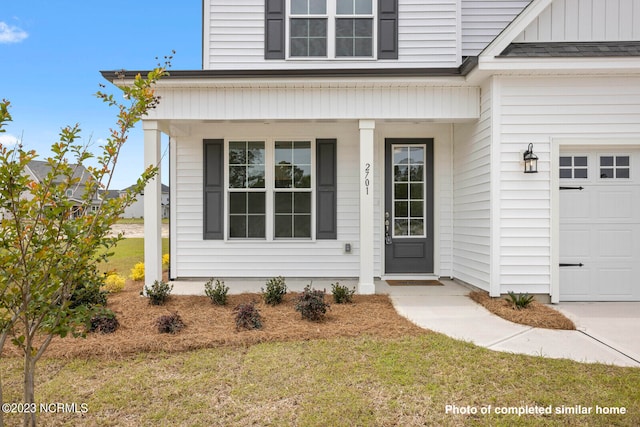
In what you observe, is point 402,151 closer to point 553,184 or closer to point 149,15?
point 553,184


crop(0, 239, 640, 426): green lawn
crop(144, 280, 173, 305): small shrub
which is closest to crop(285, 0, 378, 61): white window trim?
crop(144, 280, 173, 305): small shrub

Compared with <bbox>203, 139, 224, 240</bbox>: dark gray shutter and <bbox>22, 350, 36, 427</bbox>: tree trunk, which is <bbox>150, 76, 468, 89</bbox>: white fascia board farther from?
<bbox>22, 350, 36, 427</bbox>: tree trunk

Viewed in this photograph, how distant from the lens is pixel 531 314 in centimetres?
474

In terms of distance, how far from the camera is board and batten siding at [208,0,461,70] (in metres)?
7.26

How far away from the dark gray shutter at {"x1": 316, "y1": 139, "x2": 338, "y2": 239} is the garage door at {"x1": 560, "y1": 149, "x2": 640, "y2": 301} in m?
3.59

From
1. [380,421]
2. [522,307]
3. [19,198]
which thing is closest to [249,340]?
[380,421]

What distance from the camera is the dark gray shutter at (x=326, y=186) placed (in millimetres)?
7086

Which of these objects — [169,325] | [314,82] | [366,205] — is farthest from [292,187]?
[169,325]

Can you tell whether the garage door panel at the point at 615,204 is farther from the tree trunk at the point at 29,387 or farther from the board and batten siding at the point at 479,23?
the tree trunk at the point at 29,387

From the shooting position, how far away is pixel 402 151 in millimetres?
7211

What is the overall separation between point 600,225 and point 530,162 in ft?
4.75

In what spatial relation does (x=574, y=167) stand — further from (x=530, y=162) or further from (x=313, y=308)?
(x=313, y=308)

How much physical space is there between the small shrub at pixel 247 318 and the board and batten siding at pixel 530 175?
3.45 metres

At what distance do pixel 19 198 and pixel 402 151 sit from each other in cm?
610
